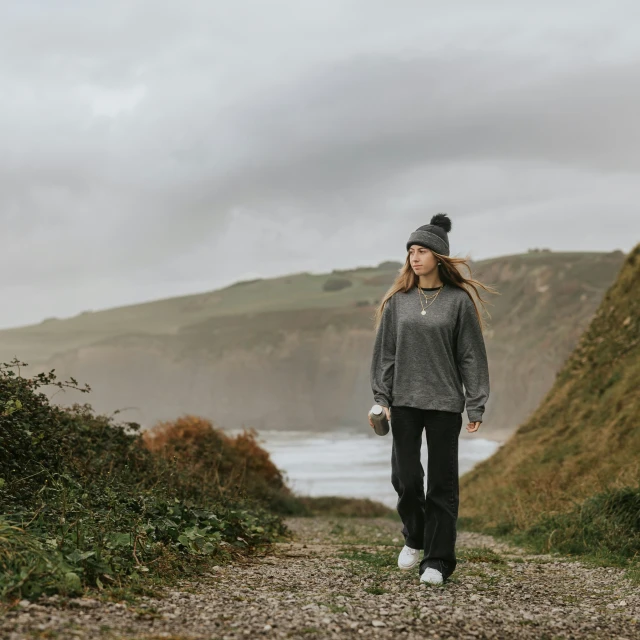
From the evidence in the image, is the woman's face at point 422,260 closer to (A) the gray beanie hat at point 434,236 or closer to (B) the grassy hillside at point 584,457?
(A) the gray beanie hat at point 434,236

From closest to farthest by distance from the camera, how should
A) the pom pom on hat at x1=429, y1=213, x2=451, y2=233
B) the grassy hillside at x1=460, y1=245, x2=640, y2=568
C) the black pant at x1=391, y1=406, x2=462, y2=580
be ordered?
1. the black pant at x1=391, y1=406, x2=462, y2=580
2. the pom pom on hat at x1=429, y1=213, x2=451, y2=233
3. the grassy hillside at x1=460, y1=245, x2=640, y2=568

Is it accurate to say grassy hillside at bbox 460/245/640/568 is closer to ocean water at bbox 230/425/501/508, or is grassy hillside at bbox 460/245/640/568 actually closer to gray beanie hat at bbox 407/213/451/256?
ocean water at bbox 230/425/501/508


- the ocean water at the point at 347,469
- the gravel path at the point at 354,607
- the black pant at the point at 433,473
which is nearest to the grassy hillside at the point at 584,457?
the gravel path at the point at 354,607

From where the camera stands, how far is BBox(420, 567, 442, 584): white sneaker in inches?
244

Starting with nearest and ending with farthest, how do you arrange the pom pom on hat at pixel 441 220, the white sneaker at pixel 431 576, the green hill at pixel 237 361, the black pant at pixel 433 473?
the white sneaker at pixel 431 576, the black pant at pixel 433 473, the pom pom on hat at pixel 441 220, the green hill at pixel 237 361

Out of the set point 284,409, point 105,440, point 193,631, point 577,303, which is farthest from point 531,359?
point 193,631

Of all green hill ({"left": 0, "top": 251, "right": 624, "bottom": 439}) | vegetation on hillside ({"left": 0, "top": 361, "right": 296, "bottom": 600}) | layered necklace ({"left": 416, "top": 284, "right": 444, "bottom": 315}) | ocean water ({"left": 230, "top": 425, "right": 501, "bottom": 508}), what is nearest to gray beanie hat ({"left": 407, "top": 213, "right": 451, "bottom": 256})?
layered necklace ({"left": 416, "top": 284, "right": 444, "bottom": 315})

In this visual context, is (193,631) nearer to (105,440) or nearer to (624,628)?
(624,628)

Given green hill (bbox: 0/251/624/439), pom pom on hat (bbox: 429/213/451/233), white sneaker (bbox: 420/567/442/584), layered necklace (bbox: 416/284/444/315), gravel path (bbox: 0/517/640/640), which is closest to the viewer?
gravel path (bbox: 0/517/640/640)

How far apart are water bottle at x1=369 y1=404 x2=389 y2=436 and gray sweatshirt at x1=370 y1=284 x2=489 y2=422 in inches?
2.8

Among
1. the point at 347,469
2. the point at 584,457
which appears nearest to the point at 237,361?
the point at 347,469

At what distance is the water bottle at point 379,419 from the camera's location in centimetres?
645

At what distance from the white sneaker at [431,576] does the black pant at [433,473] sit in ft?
0.16

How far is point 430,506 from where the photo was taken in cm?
647
